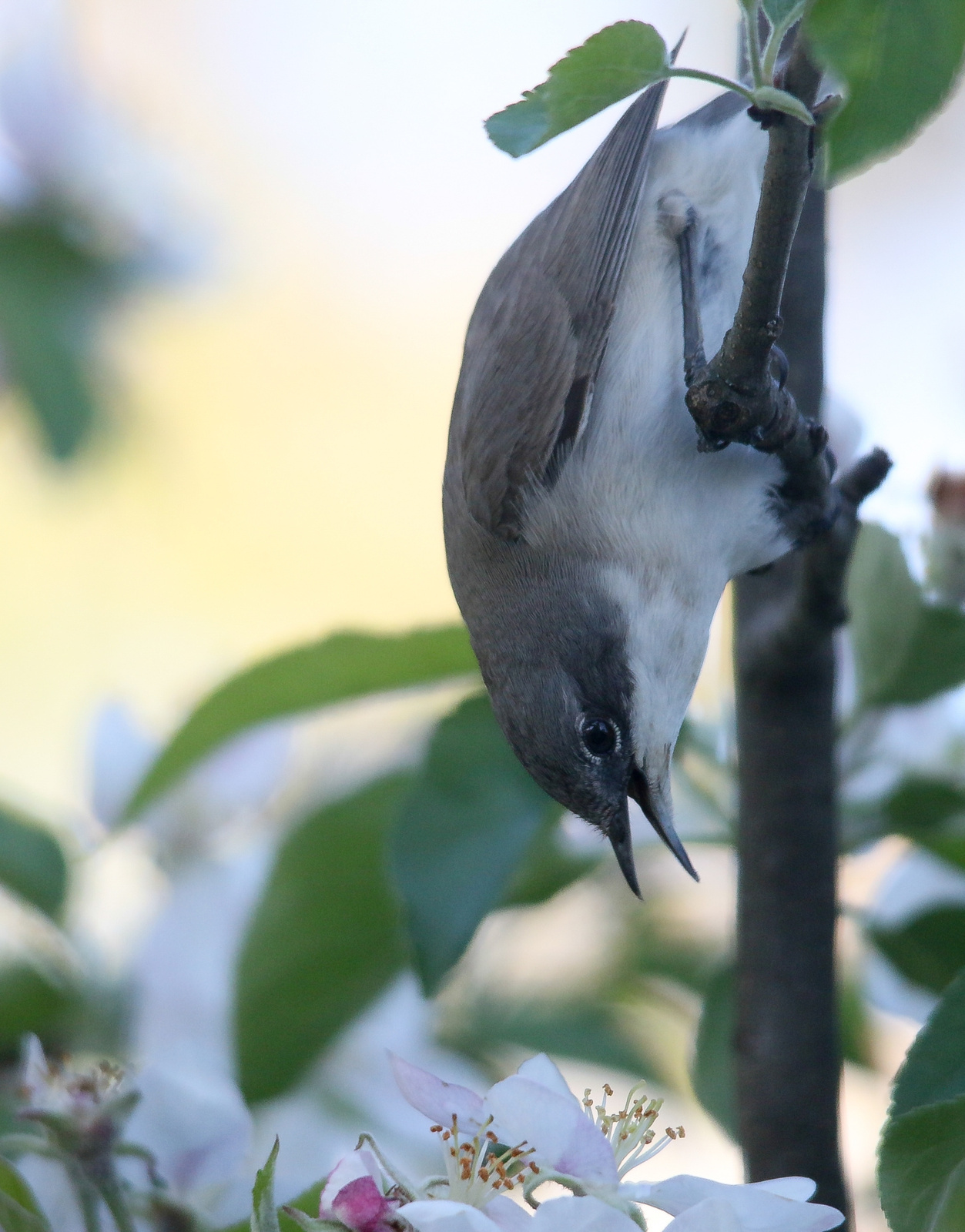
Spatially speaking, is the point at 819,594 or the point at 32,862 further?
the point at 32,862

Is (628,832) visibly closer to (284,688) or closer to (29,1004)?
(284,688)

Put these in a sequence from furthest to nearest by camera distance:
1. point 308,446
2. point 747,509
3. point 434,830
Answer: point 308,446 < point 747,509 < point 434,830

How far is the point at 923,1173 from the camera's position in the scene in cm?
69

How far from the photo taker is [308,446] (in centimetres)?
447

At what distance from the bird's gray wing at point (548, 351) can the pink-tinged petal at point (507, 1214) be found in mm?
882

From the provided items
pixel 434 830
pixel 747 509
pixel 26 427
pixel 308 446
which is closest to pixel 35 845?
pixel 434 830

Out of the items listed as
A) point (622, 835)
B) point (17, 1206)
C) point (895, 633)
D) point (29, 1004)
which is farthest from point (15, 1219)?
point (895, 633)

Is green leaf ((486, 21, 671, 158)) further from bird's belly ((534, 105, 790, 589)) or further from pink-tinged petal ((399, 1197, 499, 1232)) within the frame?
bird's belly ((534, 105, 790, 589))

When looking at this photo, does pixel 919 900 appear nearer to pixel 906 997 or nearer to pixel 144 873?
pixel 906 997

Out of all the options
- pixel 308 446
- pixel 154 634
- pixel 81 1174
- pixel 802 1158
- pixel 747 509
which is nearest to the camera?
pixel 81 1174

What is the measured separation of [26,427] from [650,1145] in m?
1.65

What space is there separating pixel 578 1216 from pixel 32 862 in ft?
2.56

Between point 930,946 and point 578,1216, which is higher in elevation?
point 578,1216

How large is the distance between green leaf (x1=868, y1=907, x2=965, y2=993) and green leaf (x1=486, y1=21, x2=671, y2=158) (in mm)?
779
